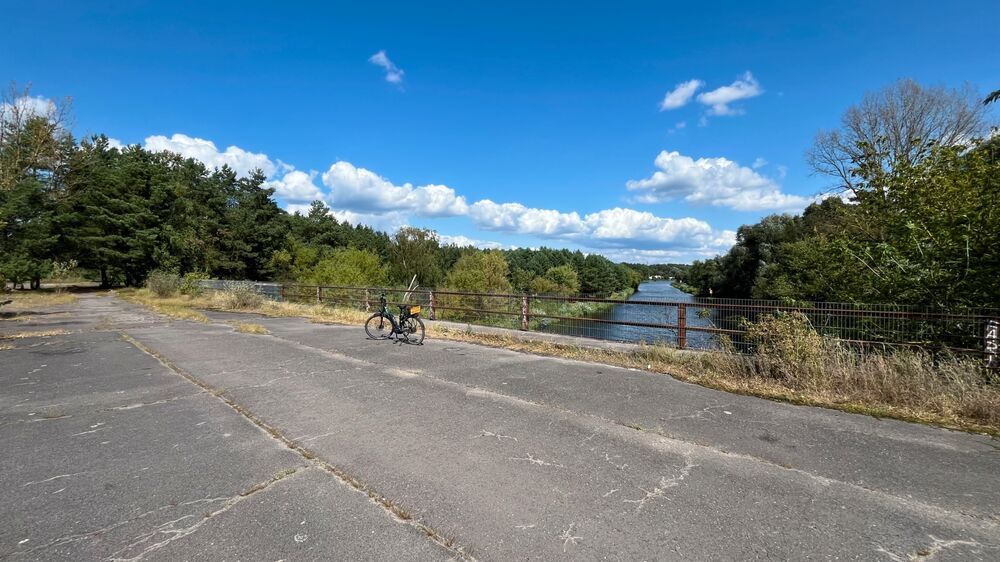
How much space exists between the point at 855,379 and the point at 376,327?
9.64 metres

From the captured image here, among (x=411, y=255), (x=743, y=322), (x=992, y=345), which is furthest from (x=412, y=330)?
(x=411, y=255)

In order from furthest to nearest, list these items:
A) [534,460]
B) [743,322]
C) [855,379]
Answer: [743,322] < [855,379] < [534,460]

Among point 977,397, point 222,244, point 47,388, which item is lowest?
point 47,388

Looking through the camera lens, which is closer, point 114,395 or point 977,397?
point 977,397

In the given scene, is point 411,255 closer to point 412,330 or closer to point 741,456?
point 412,330

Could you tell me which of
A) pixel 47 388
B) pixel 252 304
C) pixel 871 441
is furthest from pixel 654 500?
pixel 252 304

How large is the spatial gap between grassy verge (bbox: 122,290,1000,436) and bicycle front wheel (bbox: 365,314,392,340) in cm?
575

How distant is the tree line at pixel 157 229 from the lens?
3178 cm

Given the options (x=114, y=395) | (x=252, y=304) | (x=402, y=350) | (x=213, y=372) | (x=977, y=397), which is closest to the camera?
(x=977, y=397)

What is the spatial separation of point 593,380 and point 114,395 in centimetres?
634

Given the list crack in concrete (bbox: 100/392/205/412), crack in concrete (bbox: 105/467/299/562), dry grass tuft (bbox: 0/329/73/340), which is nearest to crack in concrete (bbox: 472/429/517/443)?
crack in concrete (bbox: 105/467/299/562)

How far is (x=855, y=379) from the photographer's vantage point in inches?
227

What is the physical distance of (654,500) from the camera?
3.19 metres

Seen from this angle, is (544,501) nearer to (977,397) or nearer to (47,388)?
(977,397)
